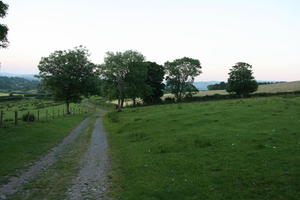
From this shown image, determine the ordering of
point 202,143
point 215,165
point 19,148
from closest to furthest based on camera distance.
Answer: point 215,165 < point 202,143 < point 19,148

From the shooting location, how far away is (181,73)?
103938 mm

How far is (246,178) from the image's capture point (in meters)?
10.8

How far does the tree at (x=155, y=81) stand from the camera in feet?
318

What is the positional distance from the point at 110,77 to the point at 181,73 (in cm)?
3736

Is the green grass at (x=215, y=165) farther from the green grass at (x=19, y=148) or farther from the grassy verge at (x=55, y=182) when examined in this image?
the green grass at (x=19, y=148)

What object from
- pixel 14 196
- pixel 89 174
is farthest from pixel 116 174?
pixel 14 196

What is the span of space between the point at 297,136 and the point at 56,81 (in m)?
59.9

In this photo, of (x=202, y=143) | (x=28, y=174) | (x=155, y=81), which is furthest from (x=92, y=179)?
(x=155, y=81)

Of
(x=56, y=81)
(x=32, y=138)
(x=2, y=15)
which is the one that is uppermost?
(x=2, y=15)

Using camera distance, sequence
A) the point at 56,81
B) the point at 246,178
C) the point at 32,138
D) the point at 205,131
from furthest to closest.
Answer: the point at 56,81
the point at 32,138
the point at 205,131
the point at 246,178

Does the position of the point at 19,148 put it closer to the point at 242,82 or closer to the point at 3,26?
the point at 3,26

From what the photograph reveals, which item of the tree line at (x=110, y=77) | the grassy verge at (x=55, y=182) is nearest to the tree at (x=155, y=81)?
the tree line at (x=110, y=77)

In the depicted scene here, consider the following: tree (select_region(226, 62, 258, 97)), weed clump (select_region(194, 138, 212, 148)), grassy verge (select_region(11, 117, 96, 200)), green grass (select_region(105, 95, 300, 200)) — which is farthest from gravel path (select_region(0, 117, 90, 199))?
tree (select_region(226, 62, 258, 97))

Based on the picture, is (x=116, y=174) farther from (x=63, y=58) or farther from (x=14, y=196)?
(x=63, y=58)
